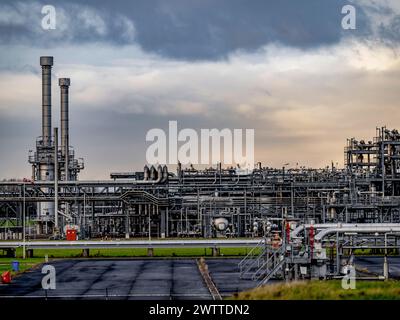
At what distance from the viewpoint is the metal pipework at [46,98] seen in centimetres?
9088

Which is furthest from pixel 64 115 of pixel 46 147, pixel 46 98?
pixel 46 147

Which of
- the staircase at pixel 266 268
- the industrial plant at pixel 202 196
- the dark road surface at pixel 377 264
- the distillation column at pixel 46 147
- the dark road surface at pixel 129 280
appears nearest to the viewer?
the dark road surface at pixel 129 280

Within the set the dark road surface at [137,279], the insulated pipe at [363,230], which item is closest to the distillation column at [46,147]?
the dark road surface at [137,279]

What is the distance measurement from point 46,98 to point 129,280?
57.3 metres

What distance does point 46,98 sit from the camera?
92.2 m

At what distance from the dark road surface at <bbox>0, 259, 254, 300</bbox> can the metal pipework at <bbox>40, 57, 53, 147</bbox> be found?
44413mm

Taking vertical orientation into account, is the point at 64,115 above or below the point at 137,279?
above

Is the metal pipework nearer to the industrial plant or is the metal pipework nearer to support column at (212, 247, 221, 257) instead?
the industrial plant

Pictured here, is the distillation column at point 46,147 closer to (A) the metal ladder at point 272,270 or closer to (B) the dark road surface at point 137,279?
(B) the dark road surface at point 137,279

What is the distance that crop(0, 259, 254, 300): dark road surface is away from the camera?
107 feet

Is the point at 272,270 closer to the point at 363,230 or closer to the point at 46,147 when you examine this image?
the point at 363,230

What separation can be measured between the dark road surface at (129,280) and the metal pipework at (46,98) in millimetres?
44413

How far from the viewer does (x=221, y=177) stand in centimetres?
8656
